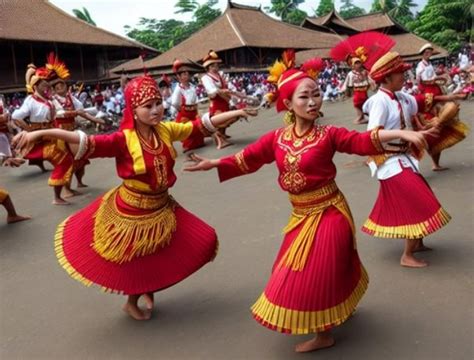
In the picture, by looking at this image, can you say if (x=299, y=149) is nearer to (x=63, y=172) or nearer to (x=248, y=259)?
(x=248, y=259)

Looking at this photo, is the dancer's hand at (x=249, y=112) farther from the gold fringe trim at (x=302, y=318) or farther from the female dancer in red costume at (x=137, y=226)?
the gold fringe trim at (x=302, y=318)

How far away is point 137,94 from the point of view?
129 inches

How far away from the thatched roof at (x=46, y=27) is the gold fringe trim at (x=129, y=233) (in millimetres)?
16907

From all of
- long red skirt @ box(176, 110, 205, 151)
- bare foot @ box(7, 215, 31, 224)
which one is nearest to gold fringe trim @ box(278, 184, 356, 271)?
bare foot @ box(7, 215, 31, 224)

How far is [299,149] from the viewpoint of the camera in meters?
Result: 2.92

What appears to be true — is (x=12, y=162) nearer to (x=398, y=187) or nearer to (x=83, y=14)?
(x=398, y=187)

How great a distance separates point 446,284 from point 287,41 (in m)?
26.2

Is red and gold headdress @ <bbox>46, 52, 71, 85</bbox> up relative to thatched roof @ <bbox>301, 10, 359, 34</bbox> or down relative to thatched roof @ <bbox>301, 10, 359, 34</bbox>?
down

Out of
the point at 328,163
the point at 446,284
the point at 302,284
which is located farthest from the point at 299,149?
the point at 446,284

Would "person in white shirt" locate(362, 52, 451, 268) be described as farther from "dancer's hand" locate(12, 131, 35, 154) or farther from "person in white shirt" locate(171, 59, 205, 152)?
"person in white shirt" locate(171, 59, 205, 152)

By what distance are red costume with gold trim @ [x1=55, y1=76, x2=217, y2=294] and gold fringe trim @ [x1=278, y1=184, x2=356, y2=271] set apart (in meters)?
0.77

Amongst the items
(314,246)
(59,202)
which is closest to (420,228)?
(314,246)

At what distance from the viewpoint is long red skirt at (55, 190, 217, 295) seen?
3293 mm

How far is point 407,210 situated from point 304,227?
4.30 ft
